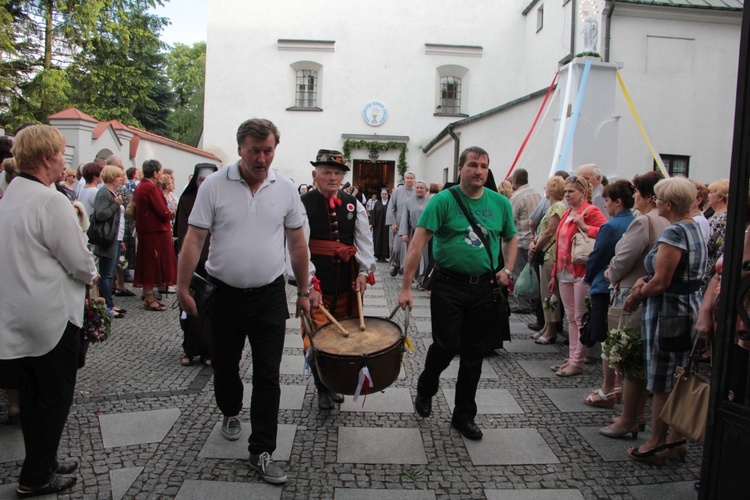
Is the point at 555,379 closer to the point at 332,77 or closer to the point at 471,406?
the point at 471,406

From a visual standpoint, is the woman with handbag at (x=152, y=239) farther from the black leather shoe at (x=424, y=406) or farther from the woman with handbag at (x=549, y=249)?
the black leather shoe at (x=424, y=406)

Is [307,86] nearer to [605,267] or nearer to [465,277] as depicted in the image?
[605,267]

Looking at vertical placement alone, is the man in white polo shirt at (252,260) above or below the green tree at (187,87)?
below

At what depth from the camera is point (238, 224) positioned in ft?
11.7

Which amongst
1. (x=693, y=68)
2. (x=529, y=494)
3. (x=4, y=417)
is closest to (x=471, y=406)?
(x=529, y=494)

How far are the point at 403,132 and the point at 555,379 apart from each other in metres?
20.1

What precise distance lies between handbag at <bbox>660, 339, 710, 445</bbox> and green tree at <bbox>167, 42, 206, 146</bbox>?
47.8 meters

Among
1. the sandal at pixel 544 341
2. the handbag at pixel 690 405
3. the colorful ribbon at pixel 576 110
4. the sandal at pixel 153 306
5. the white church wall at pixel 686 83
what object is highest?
the white church wall at pixel 686 83

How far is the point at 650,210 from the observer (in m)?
4.54

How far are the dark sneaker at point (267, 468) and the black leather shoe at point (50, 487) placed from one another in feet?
3.32

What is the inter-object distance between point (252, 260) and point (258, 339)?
0.51 m

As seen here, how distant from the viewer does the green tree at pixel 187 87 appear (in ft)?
159

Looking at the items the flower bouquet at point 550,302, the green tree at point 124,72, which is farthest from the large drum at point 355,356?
the green tree at point 124,72

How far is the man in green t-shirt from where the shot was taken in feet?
13.8
